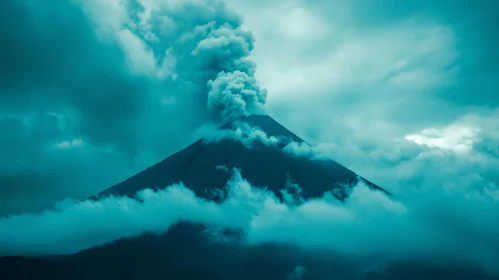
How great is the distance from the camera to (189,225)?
3836 inches

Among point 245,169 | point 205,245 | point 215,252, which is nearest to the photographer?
point 215,252

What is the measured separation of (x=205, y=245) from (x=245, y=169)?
91.5 ft

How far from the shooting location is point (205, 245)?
81625 mm

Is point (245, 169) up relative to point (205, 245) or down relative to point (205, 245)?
up

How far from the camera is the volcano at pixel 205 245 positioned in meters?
71.8

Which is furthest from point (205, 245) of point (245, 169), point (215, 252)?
point (245, 169)

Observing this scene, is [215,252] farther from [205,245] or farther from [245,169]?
[245,169]

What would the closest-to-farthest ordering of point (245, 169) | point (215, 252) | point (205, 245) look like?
point (215, 252) → point (205, 245) → point (245, 169)

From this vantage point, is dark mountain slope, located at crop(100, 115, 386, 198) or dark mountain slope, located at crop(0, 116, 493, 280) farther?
dark mountain slope, located at crop(100, 115, 386, 198)

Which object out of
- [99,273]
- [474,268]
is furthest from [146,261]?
[474,268]

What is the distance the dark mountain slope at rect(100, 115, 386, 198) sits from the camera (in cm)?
10069

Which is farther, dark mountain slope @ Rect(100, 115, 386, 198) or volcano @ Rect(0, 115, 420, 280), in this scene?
dark mountain slope @ Rect(100, 115, 386, 198)

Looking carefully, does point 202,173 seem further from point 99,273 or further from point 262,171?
point 99,273

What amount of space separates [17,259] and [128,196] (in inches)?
1544
